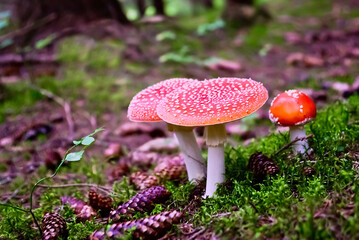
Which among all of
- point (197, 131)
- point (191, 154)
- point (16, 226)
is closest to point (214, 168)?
point (191, 154)

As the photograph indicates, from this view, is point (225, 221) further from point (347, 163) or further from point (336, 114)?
point (336, 114)

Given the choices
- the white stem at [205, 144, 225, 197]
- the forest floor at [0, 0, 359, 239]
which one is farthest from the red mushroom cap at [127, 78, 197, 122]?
the forest floor at [0, 0, 359, 239]

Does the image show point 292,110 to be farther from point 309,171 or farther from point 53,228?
point 53,228

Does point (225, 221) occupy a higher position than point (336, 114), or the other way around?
point (225, 221)

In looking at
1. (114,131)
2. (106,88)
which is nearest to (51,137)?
(114,131)

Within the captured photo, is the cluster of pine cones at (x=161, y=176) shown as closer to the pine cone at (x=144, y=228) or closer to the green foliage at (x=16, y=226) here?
the pine cone at (x=144, y=228)
